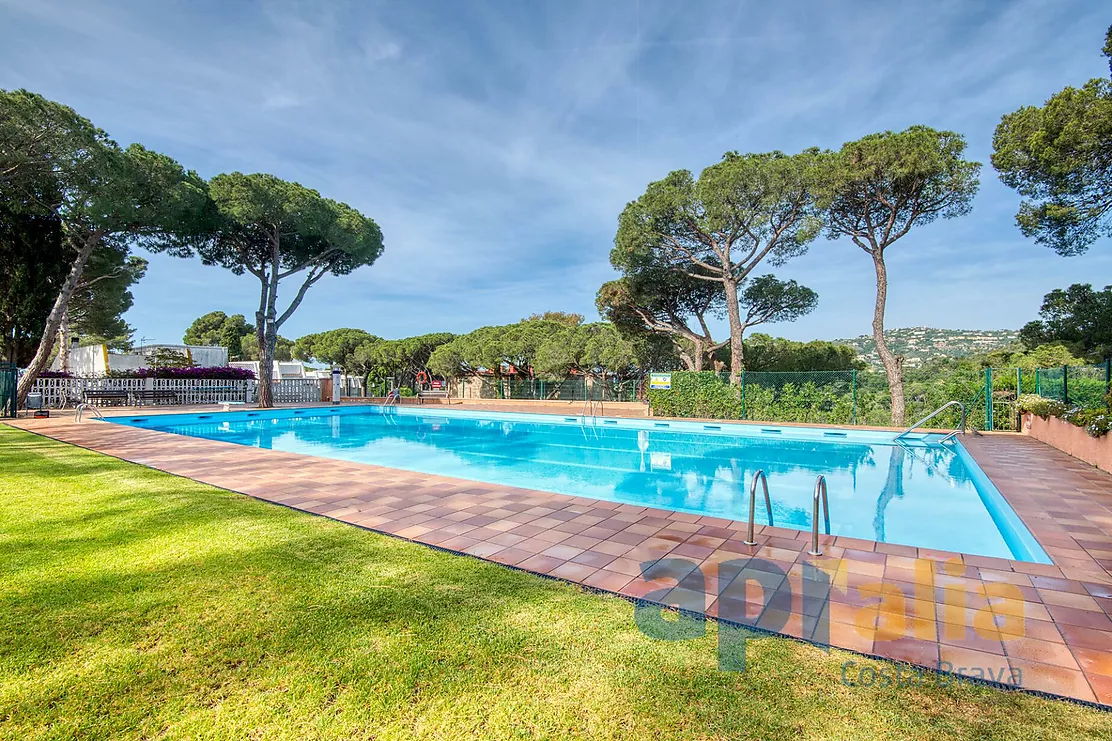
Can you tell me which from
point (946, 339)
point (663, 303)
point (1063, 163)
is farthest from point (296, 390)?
point (946, 339)

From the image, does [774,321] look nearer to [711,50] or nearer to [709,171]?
[709,171]

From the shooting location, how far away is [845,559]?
3184mm

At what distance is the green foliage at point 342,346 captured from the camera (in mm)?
33500

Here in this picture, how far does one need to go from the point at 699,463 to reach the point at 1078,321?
12400mm

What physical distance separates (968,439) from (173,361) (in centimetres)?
3088

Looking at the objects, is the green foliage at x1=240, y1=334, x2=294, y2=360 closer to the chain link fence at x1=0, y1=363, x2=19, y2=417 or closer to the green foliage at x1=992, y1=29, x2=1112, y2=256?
the chain link fence at x1=0, y1=363, x2=19, y2=417

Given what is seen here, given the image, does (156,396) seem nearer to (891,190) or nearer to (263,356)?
(263,356)

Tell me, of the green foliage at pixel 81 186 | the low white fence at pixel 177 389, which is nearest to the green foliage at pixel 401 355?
the low white fence at pixel 177 389

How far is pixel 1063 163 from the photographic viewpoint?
1032 centimetres

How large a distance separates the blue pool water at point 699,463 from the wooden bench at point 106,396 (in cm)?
410

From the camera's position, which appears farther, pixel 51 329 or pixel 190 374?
pixel 190 374

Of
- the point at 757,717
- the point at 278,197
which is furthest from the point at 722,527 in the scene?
the point at 278,197

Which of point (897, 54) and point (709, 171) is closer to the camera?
point (897, 54)

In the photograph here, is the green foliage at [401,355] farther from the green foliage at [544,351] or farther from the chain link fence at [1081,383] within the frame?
the chain link fence at [1081,383]
